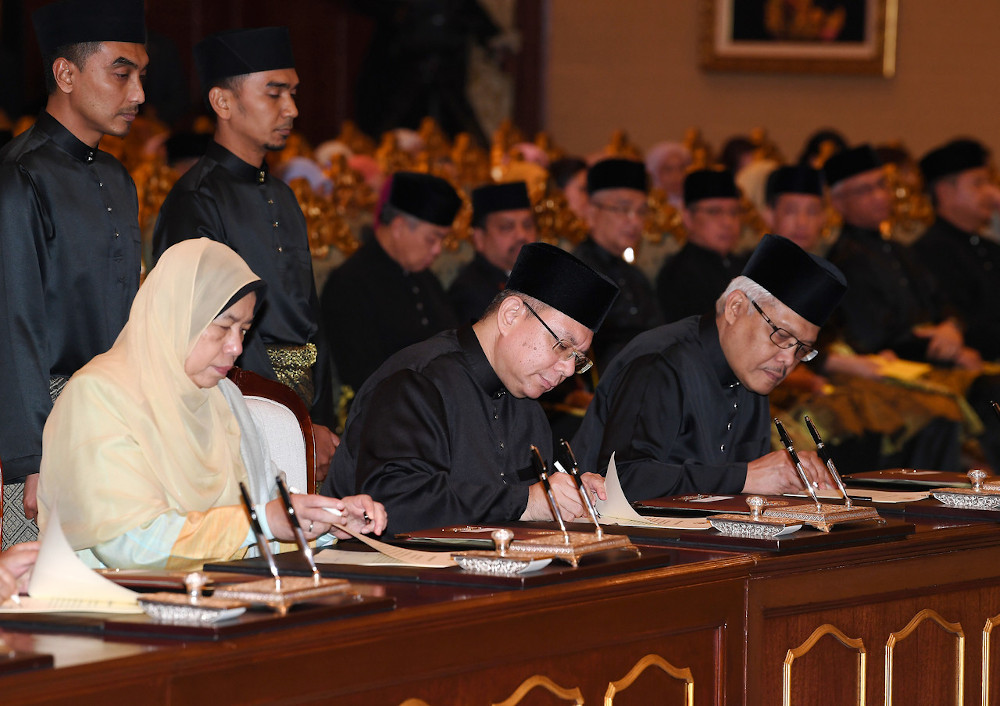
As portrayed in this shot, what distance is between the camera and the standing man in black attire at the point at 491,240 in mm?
5934

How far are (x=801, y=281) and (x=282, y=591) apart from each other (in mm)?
1890

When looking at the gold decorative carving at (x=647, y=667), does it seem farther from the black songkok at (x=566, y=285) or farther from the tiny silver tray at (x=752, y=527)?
the black songkok at (x=566, y=285)

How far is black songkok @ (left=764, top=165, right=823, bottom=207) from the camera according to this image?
7016 millimetres

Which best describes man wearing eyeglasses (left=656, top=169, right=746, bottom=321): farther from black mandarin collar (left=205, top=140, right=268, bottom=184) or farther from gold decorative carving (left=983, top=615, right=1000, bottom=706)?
gold decorative carving (left=983, top=615, right=1000, bottom=706)

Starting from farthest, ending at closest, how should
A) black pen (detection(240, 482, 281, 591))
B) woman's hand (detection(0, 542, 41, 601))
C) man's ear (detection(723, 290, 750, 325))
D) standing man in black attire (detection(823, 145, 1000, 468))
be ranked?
1. standing man in black attire (detection(823, 145, 1000, 468))
2. man's ear (detection(723, 290, 750, 325))
3. woman's hand (detection(0, 542, 41, 601))
4. black pen (detection(240, 482, 281, 591))

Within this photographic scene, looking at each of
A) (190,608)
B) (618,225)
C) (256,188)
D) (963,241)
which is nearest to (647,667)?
(190,608)

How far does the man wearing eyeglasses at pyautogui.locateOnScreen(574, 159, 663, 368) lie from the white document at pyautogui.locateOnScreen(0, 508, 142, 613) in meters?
4.40

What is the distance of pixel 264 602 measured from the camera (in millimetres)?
1999


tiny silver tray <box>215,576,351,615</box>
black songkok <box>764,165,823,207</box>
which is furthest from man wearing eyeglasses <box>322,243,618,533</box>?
black songkok <box>764,165,823,207</box>

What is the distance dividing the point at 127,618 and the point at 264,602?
0.18m

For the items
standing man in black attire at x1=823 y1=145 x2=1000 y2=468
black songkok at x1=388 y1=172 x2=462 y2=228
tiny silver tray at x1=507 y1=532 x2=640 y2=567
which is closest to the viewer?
tiny silver tray at x1=507 y1=532 x2=640 y2=567

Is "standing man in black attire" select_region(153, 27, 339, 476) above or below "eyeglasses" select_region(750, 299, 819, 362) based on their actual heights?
above

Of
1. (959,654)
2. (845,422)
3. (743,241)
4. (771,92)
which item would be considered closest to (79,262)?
(959,654)

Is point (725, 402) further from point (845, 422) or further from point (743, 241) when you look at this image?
point (743, 241)
